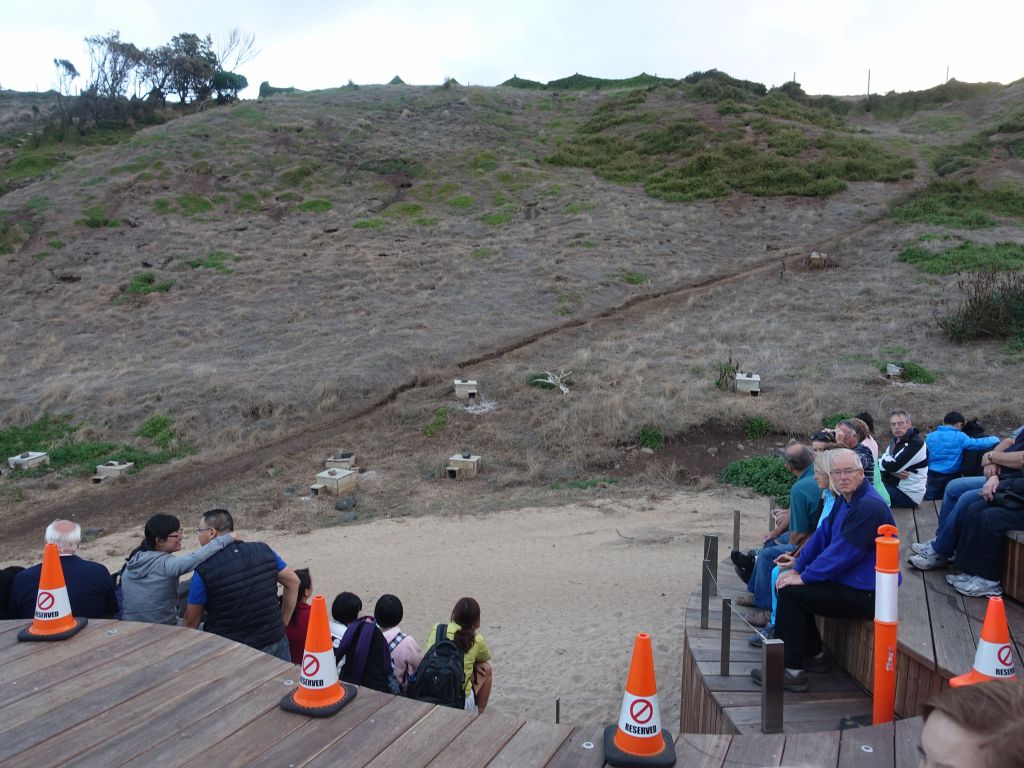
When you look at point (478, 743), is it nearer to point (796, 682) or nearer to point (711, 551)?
point (796, 682)

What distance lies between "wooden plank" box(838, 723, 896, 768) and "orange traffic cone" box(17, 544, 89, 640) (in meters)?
3.70

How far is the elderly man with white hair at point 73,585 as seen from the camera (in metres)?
4.62

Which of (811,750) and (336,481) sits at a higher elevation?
(811,750)

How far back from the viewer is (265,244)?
2950 centimetres

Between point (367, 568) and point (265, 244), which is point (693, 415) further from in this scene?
point (265, 244)

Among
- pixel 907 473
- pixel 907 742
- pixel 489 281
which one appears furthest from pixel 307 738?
pixel 489 281

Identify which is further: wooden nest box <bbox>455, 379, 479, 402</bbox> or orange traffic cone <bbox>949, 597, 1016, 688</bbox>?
wooden nest box <bbox>455, 379, 479, 402</bbox>

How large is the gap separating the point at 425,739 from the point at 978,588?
3510 millimetres

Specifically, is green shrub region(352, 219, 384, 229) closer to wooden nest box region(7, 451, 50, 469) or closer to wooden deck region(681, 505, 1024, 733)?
wooden nest box region(7, 451, 50, 469)

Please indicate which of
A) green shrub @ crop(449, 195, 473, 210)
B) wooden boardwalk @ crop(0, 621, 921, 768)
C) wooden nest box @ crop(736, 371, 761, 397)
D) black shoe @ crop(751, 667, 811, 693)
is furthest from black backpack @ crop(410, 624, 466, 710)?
green shrub @ crop(449, 195, 473, 210)

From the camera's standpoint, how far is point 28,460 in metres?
14.4

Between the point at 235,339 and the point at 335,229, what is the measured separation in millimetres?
10987

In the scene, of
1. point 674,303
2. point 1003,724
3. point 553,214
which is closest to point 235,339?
point 674,303

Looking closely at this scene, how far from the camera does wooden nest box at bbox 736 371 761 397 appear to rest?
1514 centimetres
